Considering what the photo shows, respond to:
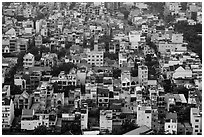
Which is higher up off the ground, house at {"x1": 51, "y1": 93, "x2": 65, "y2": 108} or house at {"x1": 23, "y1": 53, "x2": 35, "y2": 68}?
house at {"x1": 23, "y1": 53, "x2": 35, "y2": 68}

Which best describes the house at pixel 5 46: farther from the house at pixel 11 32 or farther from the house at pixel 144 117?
the house at pixel 144 117

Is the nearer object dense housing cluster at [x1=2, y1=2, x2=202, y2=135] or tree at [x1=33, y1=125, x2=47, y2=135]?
tree at [x1=33, y1=125, x2=47, y2=135]

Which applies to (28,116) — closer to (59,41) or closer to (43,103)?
(43,103)

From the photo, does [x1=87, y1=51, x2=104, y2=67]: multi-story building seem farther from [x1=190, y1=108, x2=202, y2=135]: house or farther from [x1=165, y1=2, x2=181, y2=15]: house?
[x1=165, y1=2, x2=181, y2=15]: house

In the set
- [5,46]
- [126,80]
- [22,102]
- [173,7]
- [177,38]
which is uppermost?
[173,7]

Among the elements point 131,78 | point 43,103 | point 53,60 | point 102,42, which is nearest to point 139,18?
point 102,42

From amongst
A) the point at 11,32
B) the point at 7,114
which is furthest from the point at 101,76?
the point at 11,32

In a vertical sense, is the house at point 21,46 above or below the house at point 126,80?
above

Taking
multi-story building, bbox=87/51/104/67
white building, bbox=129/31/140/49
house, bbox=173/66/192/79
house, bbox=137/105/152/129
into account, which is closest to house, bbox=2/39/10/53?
multi-story building, bbox=87/51/104/67

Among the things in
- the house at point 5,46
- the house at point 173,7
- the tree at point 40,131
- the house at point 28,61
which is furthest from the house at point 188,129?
the house at point 173,7

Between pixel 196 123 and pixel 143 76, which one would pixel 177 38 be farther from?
pixel 196 123

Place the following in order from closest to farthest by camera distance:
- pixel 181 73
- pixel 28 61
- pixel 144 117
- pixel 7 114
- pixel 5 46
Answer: pixel 144 117 < pixel 7 114 < pixel 181 73 < pixel 28 61 < pixel 5 46
